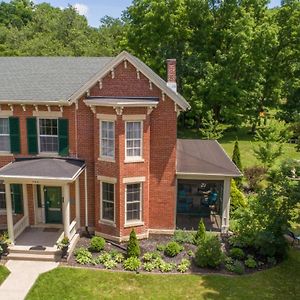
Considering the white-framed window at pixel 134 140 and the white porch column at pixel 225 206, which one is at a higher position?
the white-framed window at pixel 134 140

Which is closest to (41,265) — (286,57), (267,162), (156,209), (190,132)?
(156,209)

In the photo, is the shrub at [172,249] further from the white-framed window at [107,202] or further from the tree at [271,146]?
the tree at [271,146]

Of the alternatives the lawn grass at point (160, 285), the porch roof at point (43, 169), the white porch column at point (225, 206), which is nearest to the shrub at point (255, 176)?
the white porch column at point (225, 206)

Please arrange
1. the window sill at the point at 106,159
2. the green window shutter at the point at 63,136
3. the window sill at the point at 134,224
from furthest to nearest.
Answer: the window sill at the point at 134,224 < the green window shutter at the point at 63,136 < the window sill at the point at 106,159

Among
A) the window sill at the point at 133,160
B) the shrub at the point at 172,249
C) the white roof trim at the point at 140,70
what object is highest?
the white roof trim at the point at 140,70

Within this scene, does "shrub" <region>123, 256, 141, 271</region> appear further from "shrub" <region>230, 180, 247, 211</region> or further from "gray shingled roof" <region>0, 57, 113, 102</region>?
"shrub" <region>230, 180, 247, 211</region>

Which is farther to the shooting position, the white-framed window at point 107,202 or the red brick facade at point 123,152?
the white-framed window at point 107,202
